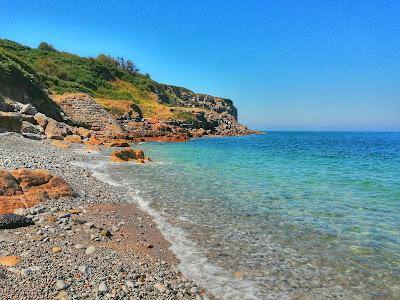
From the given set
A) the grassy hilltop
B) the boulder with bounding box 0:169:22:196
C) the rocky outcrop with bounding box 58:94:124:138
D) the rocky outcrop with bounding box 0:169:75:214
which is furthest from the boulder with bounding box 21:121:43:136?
the boulder with bounding box 0:169:22:196

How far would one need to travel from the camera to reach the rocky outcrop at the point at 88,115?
1906 inches

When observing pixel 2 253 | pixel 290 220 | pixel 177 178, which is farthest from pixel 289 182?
pixel 2 253

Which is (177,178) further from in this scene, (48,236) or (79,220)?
(48,236)

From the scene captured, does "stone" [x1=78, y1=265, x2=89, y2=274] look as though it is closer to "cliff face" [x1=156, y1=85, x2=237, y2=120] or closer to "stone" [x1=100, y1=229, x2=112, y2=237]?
"stone" [x1=100, y1=229, x2=112, y2=237]

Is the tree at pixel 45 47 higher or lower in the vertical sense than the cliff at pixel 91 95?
higher

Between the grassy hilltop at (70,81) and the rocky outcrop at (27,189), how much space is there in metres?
34.7

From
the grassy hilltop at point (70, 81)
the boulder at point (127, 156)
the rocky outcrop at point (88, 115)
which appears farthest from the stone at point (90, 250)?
the rocky outcrop at point (88, 115)

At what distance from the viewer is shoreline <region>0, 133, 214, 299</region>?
16.7 feet

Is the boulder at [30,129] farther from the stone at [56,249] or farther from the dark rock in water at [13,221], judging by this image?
the stone at [56,249]

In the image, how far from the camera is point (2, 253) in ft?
20.0

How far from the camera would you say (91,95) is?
65938 millimetres

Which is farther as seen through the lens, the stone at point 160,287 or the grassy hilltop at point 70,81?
the grassy hilltop at point 70,81

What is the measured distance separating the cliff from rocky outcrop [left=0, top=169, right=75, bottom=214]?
82.7 feet

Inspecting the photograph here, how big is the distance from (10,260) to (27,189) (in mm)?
4210
